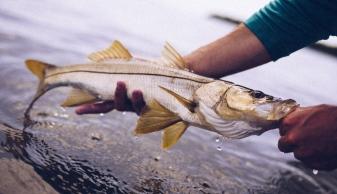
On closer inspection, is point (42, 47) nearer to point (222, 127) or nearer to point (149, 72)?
point (149, 72)

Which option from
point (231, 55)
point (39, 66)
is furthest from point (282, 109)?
point (39, 66)

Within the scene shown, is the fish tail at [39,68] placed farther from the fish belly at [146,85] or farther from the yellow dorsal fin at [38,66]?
the fish belly at [146,85]

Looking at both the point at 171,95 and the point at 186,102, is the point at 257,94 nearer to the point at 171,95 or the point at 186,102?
the point at 186,102

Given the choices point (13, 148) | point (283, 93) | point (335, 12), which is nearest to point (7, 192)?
point (13, 148)

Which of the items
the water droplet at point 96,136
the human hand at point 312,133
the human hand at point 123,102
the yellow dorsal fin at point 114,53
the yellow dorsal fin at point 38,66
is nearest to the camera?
the human hand at point 312,133

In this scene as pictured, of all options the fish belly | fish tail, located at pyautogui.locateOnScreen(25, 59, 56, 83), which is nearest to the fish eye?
the fish belly

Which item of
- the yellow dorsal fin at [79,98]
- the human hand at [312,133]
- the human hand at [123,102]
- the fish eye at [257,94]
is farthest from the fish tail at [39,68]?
the human hand at [312,133]
